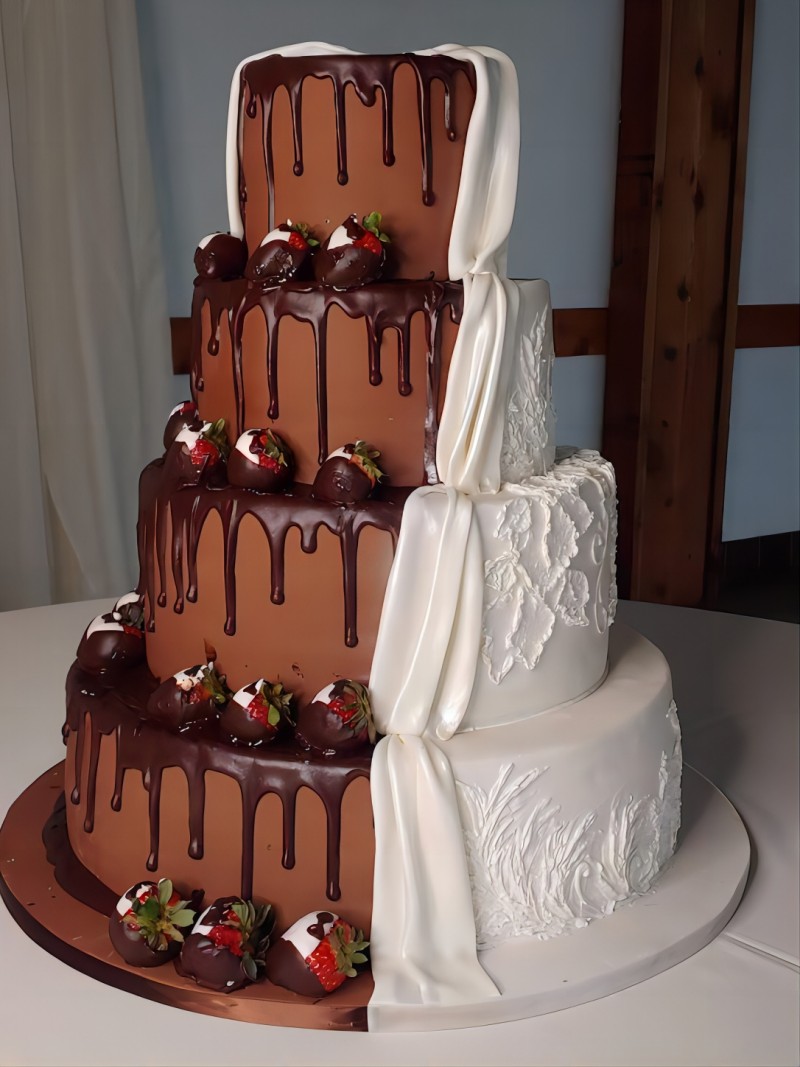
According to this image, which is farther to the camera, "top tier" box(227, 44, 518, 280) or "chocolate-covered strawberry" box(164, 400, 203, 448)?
"chocolate-covered strawberry" box(164, 400, 203, 448)

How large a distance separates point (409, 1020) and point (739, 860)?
75 centimetres

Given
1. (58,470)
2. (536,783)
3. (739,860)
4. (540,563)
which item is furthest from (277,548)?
(58,470)

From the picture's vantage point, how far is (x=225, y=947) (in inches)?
66.6

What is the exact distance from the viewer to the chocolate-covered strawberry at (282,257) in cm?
183

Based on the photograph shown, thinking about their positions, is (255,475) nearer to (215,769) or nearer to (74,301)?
(215,769)

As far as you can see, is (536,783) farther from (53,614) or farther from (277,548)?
(53,614)

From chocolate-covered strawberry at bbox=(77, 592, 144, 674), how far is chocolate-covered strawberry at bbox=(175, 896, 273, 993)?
0.53 meters

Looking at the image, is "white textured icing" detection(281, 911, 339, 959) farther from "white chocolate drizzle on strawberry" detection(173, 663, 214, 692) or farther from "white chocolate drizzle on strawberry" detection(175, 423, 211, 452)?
"white chocolate drizzle on strawberry" detection(175, 423, 211, 452)

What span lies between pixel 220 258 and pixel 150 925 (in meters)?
Answer: 1.09

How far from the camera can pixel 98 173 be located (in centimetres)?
383

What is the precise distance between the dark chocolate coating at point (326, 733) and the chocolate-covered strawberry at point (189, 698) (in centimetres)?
17

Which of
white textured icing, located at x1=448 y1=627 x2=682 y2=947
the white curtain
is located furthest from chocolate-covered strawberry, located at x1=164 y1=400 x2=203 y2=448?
the white curtain

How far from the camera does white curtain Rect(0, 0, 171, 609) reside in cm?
369

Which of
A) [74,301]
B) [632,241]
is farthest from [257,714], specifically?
[632,241]
